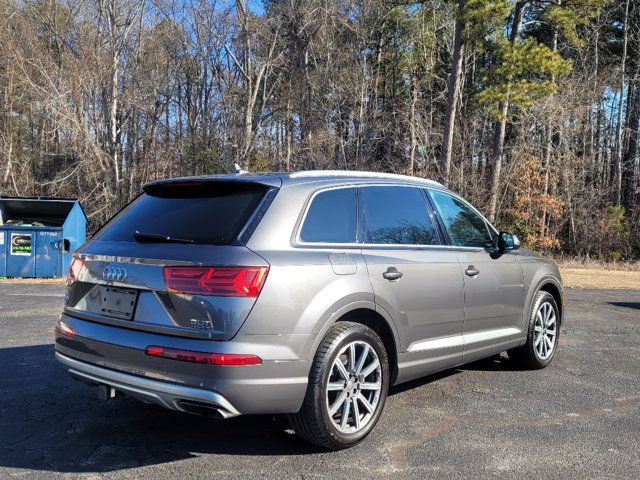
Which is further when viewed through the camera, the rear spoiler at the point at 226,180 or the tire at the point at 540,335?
the tire at the point at 540,335

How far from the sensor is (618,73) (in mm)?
35062

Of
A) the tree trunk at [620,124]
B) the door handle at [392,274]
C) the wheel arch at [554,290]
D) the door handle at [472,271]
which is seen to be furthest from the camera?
the tree trunk at [620,124]

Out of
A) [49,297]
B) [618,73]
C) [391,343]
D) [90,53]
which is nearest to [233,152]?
[90,53]

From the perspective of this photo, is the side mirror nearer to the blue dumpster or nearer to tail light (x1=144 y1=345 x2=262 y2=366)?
tail light (x1=144 y1=345 x2=262 y2=366)

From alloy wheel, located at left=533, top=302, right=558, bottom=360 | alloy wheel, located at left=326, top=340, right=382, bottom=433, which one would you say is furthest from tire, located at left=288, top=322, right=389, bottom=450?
alloy wheel, located at left=533, top=302, right=558, bottom=360

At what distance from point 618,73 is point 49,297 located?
116 ft

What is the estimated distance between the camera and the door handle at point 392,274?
402 centimetres

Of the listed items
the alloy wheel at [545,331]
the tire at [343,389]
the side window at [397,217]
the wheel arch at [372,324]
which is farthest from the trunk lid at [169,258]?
the alloy wheel at [545,331]

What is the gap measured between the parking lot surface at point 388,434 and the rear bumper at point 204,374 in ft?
1.43

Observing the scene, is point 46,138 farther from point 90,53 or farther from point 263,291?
point 263,291

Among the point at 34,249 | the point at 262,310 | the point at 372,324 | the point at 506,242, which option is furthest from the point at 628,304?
the point at 34,249

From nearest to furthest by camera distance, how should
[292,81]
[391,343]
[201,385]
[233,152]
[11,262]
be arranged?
[201,385]
[391,343]
[11,262]
[233,152]
[292,81]

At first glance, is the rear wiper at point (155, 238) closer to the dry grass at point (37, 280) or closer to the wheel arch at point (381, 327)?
the wheel arch at point (381, 327)

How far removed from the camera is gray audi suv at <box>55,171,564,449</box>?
3242 mm
